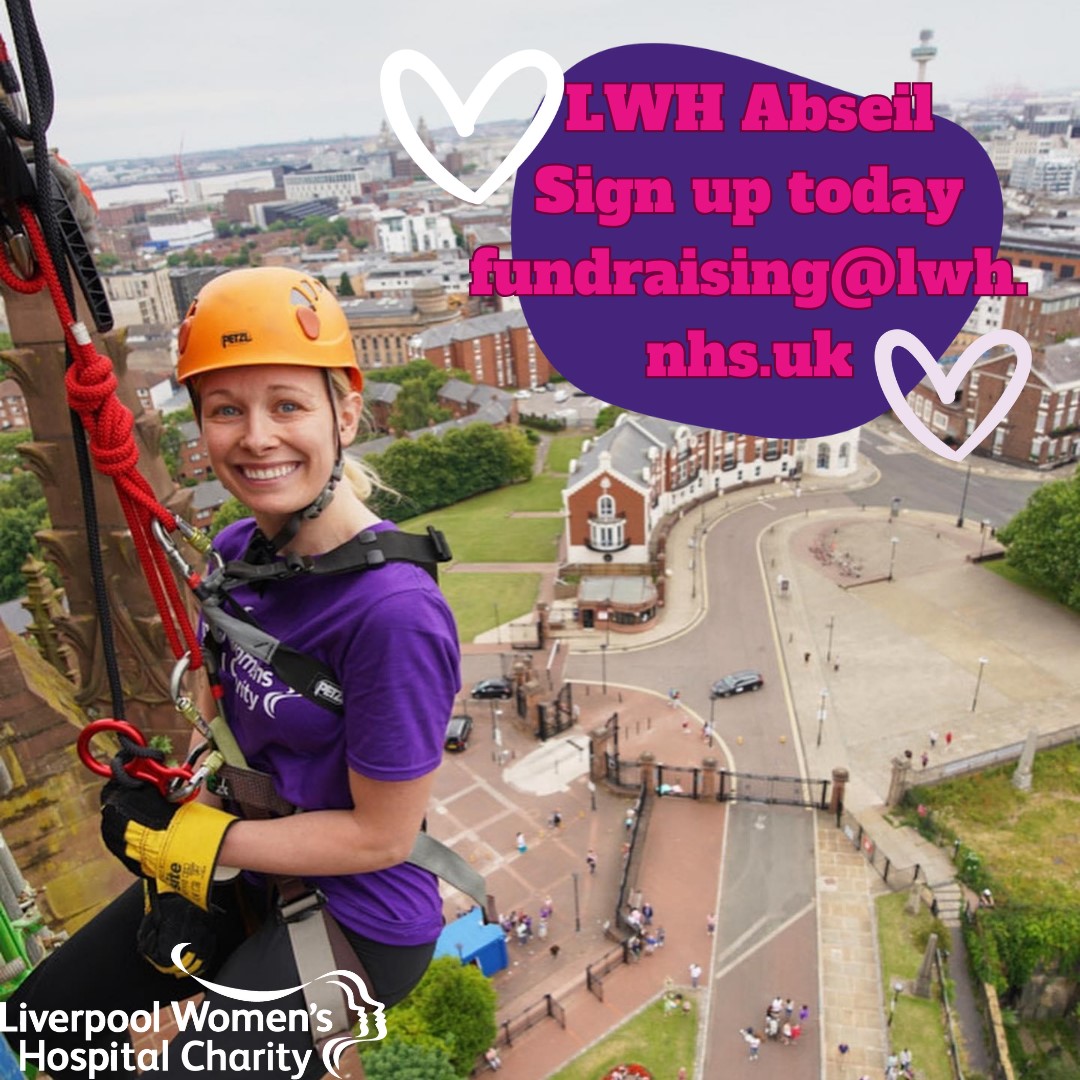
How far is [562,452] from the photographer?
275ft

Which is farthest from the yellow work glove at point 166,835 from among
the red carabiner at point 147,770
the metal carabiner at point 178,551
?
the metal carabiner at point 178,551

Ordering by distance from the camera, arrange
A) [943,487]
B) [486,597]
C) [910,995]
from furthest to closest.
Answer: [943,487] < [486,597] < [910,995]

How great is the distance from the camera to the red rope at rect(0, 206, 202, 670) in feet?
13.5

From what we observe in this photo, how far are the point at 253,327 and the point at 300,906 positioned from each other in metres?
3.20

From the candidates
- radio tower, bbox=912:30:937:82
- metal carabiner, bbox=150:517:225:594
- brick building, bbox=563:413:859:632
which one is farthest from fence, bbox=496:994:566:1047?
radio tower, bbox=912:30:937:82

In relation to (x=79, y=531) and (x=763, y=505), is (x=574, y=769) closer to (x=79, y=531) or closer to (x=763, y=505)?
(x=79, y=531)

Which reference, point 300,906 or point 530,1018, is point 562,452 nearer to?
point 530,1018

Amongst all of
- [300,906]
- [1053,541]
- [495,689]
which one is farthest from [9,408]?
[300,906]

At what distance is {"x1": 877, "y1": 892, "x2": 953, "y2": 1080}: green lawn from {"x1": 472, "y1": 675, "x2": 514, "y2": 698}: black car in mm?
19148

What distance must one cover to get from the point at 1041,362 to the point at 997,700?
41.2m

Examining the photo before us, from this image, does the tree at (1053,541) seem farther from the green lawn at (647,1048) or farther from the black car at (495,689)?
the green lawn at (647,1048)

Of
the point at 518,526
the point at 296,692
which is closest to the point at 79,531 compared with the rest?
the point at 296,692

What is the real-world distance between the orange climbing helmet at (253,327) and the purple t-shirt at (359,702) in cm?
119

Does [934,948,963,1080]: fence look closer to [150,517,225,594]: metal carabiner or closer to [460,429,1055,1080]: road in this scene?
[460,429,1055,1080]: road
